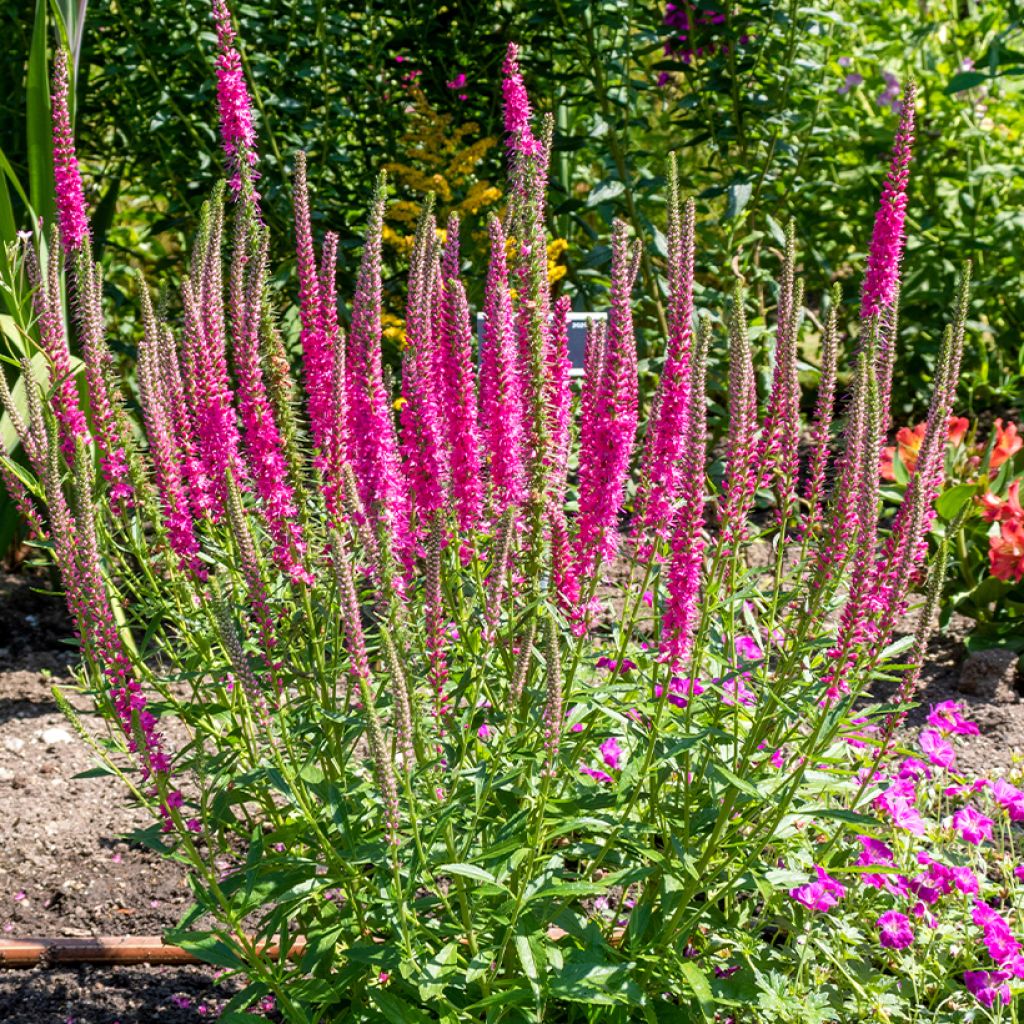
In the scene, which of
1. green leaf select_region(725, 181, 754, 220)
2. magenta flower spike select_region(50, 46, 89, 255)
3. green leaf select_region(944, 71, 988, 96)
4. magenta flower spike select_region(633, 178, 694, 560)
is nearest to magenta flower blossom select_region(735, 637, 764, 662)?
magenta flower spike select_region(633, 178, 694, 560)

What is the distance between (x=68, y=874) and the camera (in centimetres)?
395

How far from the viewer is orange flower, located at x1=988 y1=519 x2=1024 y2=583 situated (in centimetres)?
454

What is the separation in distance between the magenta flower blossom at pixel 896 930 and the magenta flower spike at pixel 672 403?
1035 mm

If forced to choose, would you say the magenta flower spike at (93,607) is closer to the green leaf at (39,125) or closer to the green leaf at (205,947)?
the green leaf at (205,947)

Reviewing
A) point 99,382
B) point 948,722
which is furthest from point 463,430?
point 948,722

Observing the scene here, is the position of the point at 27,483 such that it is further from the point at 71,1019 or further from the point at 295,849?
the point at 71,1019

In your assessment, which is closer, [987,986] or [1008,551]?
[987,986]

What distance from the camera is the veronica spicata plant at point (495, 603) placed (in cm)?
239

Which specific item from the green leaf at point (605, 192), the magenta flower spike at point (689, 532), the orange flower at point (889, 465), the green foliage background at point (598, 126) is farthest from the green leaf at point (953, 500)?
the magenta flower spike at point (689, 532)

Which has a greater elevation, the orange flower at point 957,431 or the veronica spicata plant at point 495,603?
the veronica spicata plant at point 495,603

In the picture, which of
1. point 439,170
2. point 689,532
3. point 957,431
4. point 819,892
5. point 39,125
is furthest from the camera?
point 439,170

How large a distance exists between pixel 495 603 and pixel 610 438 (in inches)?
15.2

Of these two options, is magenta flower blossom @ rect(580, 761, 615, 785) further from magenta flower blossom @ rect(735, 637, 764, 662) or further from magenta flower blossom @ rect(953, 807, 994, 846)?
magenta flower blossom @ rect(953, 807, 994, 846)

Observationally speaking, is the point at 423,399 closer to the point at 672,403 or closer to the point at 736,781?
the point at 672,403
